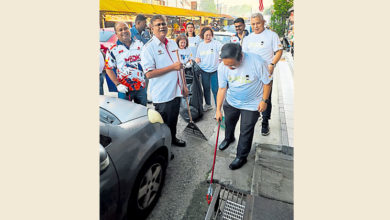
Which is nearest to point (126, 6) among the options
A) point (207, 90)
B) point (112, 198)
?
point (207, 90)

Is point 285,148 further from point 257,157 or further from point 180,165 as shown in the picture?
point 180,165

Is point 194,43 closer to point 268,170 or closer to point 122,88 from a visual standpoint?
point 122,88

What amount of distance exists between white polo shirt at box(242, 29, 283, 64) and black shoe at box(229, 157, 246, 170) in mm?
1653

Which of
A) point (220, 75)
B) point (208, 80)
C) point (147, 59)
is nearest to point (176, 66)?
point (147, 59)

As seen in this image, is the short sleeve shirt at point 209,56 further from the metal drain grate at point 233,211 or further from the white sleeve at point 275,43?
the metal drain grate at point 233,211

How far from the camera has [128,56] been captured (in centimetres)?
333

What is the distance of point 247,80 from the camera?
2.69 meters

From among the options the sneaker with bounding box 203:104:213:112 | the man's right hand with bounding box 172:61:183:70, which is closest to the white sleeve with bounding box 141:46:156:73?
the man's right hand with bounding box 172:61:183:70

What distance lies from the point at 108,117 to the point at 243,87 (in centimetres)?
158

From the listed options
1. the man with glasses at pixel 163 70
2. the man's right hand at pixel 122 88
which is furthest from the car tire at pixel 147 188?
the man's right hand at pixel 122 88

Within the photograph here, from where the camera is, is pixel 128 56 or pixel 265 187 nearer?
pixel 265 187

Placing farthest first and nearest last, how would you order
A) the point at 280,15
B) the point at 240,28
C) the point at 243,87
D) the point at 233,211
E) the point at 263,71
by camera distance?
the point at 280,15
the point at 240,28
the point at 243,87
the point at 263,71
the point at 233,211

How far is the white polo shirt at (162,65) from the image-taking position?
108 inches

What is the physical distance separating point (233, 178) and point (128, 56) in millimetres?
2260
